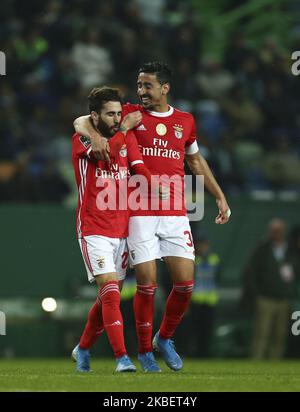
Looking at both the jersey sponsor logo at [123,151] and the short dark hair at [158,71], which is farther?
the short dark hair at [158,71]

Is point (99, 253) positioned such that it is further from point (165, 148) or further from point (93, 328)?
point (165, 148)

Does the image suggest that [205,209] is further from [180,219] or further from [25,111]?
[180,219]

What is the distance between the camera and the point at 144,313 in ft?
32.8

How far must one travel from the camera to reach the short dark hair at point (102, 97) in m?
9.59

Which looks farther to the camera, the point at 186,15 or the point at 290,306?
the point at 186,15

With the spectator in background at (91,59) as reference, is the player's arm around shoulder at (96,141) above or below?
below

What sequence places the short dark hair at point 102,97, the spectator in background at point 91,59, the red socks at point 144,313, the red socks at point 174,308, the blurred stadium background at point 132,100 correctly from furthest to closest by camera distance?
the spectator in background at point 91,59
the blurred stadium background at point 132,100
the red socks at point 174,308
the red socks at point 144,313
the short dark hair at point 102,97

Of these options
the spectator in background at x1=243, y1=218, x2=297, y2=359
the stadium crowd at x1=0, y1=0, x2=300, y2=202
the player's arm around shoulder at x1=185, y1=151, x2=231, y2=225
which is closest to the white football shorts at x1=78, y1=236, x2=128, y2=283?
the player's arm around shoulder at x1=185, y1=151, x2=231, y2=225

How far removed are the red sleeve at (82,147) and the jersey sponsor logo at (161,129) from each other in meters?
0.79

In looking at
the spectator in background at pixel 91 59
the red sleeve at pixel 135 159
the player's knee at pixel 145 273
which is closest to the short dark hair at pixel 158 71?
the red sleeve at pixel 135 159

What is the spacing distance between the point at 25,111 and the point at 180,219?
7.64 metres

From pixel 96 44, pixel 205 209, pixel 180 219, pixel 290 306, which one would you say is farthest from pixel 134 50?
pixel 180 219

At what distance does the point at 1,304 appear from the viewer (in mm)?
15852

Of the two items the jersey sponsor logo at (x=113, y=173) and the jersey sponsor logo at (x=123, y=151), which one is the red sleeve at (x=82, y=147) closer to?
the jersey sponsor logo at (x=113, y=173)
